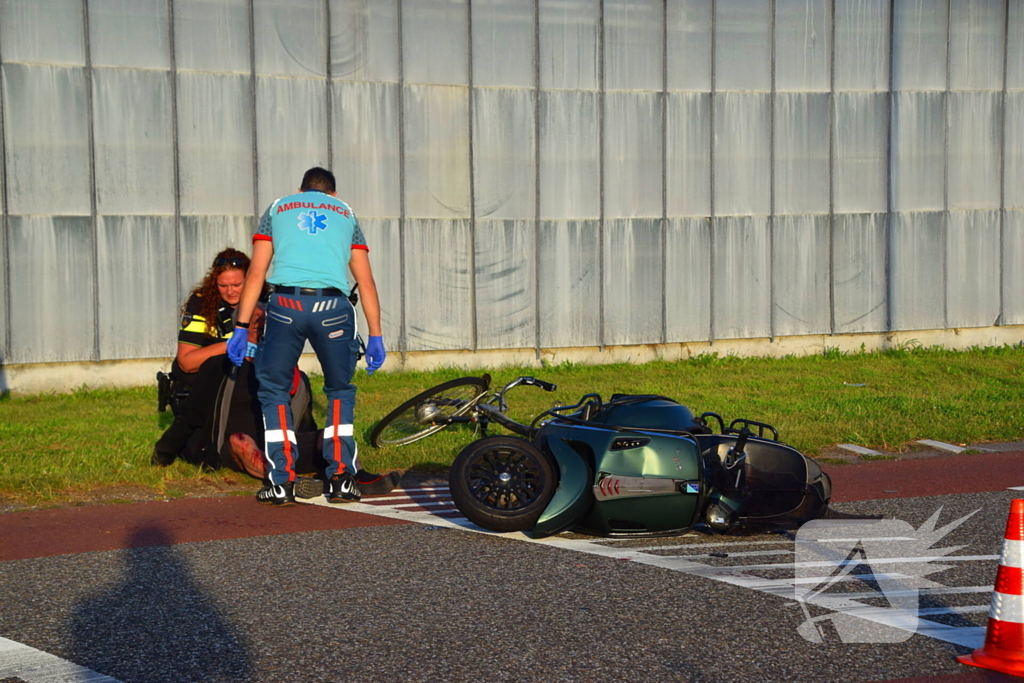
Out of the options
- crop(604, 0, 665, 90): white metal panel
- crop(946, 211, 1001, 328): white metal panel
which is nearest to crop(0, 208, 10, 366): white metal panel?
crop(604, 0, 665, 90): white metal panel

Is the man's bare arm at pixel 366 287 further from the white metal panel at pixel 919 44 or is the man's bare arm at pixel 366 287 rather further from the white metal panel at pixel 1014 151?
the white metal panel at pixel 1014 151

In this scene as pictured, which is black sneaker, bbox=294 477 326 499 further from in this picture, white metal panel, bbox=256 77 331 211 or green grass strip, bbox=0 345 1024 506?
white metal panel, bbox=256 77 331 211

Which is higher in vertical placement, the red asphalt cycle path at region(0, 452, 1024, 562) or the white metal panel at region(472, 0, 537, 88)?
the white metal panel at region(472, 0, 537, 88)

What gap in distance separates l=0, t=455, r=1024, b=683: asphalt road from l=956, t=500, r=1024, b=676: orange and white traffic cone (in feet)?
0.28

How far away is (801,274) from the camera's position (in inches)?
726

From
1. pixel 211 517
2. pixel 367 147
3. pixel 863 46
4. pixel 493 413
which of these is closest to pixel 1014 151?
pixel 863 46

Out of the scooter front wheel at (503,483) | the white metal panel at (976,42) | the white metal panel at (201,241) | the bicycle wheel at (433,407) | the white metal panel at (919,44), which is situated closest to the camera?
the scooter front wheel at (503,483)

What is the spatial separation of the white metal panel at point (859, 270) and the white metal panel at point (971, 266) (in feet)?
3.97

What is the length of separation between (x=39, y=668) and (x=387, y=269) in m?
12.8

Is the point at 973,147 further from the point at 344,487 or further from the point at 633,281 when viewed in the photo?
the point at 344,487

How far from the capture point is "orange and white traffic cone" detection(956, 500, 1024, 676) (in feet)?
13.6

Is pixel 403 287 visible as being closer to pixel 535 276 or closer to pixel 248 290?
pixel 535 276

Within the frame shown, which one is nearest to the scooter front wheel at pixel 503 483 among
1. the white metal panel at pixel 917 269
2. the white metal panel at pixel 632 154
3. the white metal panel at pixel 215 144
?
the white metal panel at pixel 215 144

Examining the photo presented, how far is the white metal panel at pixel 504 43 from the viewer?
16.8 meters
